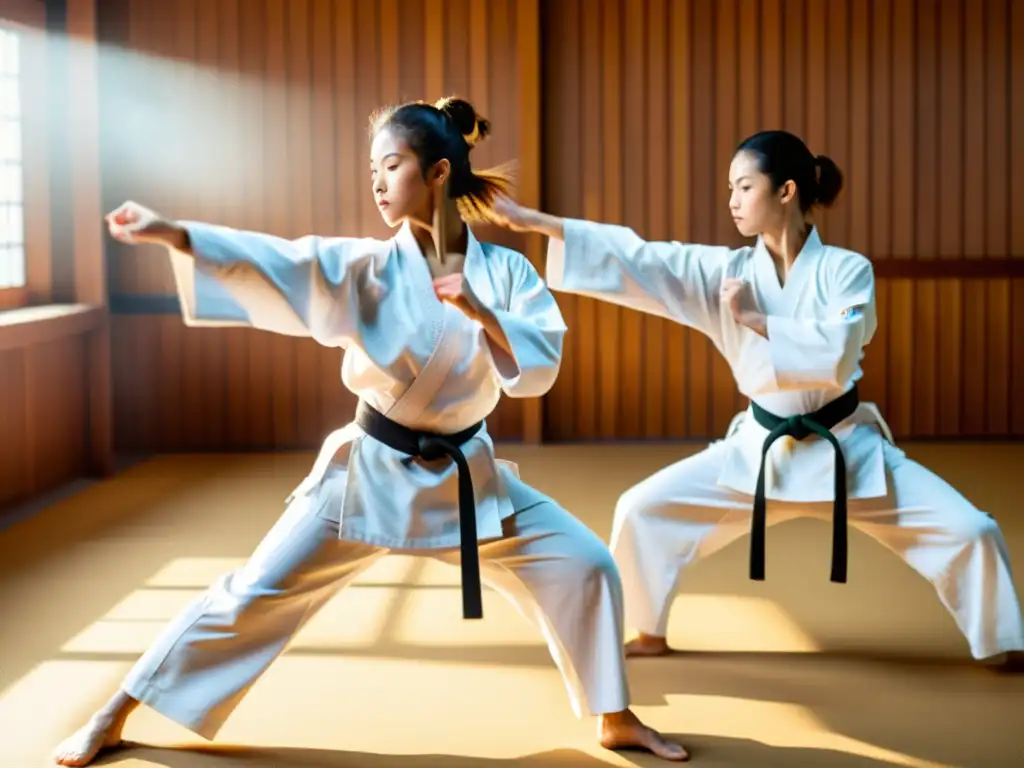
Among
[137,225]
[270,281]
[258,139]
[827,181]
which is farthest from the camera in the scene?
[258,139]

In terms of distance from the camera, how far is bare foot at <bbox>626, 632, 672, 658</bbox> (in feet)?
10.1

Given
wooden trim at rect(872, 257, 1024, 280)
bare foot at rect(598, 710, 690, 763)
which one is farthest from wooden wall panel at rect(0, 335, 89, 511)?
wooden trim at rect(872, 257, 1024, 280)

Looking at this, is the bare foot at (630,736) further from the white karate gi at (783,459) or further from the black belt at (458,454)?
the white karate gi at (783,459)

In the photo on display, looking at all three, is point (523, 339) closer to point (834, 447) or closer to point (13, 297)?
point (834, 447)

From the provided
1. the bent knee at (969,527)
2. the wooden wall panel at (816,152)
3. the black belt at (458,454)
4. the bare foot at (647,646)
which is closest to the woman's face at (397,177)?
the black belt at (458,454)

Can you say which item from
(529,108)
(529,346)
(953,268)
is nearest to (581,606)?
(529,346)

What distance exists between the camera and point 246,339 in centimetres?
630

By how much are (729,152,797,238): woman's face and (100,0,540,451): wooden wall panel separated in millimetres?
3302

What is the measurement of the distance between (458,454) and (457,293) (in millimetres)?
358

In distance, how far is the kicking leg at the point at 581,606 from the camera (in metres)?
2.46

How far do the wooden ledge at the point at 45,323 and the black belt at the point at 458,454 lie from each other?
251 cm

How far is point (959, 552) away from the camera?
9.59 ft

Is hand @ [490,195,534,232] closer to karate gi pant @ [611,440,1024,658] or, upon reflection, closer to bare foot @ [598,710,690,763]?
karate gi pant @ [611,440,1024,658]

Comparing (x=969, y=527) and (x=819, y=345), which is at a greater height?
(x=819, y=345)
